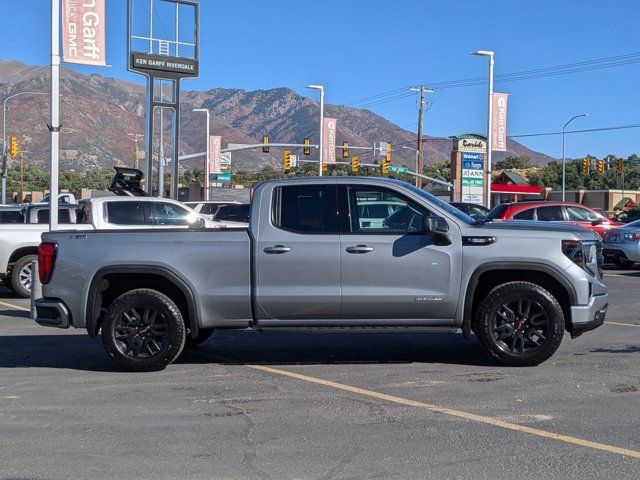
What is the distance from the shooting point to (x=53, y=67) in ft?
42.5

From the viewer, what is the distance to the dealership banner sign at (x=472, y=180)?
36.3 m

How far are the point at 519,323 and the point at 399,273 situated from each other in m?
1.33

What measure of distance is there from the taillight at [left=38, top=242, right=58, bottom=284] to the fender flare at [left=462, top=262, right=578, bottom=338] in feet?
13.8

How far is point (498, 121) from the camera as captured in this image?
37.1 metres

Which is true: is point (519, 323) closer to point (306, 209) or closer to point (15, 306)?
point (306, 209)

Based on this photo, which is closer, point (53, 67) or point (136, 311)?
point (136, 311)

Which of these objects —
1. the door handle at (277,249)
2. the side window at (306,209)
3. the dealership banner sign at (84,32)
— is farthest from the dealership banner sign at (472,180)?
the door handle at (277,249)

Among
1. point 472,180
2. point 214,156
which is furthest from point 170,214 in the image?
point 214,156

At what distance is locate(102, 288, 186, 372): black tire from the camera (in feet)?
28.0

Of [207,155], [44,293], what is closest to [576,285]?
[44,293]

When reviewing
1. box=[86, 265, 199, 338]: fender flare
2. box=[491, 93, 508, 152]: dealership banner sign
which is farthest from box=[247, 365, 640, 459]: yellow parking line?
box=[491, 93, 508, 152]: dealership banner sign

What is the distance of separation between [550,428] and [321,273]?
2.82 meters

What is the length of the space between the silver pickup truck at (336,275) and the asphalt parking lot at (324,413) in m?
0.48

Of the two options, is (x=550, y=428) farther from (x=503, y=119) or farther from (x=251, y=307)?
(x=503, y=119)
